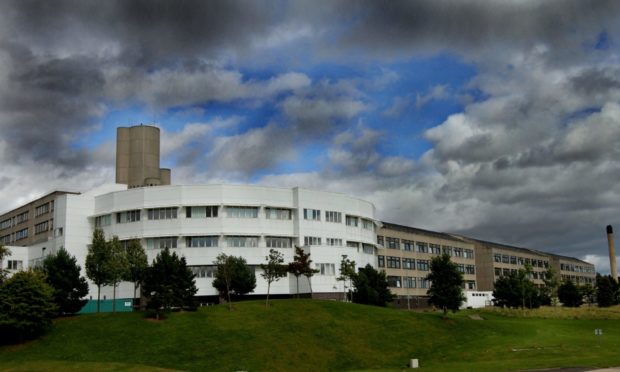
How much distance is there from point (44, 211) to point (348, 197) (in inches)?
2161

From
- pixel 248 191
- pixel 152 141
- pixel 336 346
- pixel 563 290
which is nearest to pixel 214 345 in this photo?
pixel 336 346

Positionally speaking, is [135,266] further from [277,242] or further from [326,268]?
[326,268]

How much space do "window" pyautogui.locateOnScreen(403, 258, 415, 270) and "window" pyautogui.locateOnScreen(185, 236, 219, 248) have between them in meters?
52.4

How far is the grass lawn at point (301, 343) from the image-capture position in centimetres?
5994

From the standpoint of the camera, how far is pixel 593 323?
3780 inches

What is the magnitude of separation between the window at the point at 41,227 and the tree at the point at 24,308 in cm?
5302

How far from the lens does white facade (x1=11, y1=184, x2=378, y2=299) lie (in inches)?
4011

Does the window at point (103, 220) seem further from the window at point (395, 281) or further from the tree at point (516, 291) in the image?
the tree at point (516, 291)

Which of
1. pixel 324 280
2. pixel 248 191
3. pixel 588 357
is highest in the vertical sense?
pixel 248 191

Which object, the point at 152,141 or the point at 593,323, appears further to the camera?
the point at 152,141

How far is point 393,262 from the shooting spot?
136250 mm

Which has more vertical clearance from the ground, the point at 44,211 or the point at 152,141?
the point at 152,141

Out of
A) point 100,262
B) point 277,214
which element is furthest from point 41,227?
point 100,262

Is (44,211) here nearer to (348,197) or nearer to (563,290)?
(348,197)
